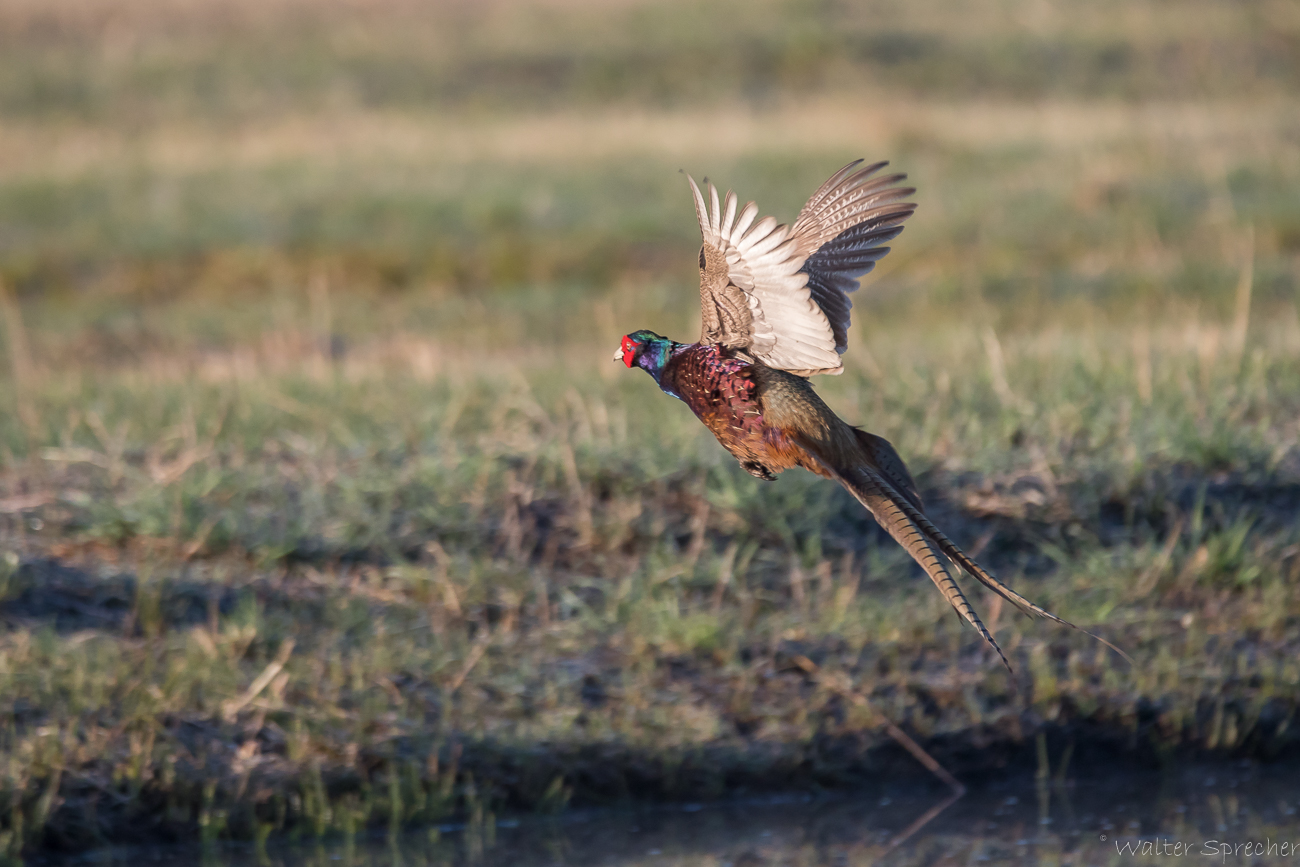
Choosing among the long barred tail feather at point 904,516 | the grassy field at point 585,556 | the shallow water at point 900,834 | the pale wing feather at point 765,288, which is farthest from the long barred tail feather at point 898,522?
the grassy field at point 585,556

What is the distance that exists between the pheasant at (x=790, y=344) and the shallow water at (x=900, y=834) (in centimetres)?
236

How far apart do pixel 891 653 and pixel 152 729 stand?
2237 mm

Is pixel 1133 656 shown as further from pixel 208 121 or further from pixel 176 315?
pixel 208 121

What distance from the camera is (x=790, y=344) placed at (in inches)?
79.6

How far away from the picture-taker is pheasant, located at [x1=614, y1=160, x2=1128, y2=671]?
6.62 ft

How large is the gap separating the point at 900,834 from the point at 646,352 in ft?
9.08

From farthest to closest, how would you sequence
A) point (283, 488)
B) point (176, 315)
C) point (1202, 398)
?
point (176, 315) → point (1202, 398) → point (283, 488)

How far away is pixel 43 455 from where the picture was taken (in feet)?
18.7

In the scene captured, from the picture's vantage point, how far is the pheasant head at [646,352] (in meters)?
2.02

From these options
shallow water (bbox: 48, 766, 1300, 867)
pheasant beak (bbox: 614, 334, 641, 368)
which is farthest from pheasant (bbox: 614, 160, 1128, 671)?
shallow water (bbox: 48, 766, 1300, 867)

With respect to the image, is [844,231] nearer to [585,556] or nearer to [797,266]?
[797,266]

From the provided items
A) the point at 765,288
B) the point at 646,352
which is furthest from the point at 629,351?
the point at 765,288

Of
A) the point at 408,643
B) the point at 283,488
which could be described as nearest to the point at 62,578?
the point at 283,488

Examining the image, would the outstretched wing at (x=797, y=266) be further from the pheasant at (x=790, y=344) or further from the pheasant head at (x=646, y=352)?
the pheasant head at (x=646, y=352)
